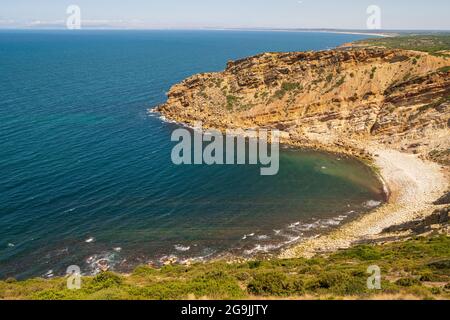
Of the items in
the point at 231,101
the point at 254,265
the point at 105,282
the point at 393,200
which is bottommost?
the point at 393,200

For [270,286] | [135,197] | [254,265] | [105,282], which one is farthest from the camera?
[135,197]

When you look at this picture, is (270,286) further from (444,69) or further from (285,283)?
(444,69)

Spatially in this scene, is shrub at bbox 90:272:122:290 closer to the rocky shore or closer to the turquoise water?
the turquoise water

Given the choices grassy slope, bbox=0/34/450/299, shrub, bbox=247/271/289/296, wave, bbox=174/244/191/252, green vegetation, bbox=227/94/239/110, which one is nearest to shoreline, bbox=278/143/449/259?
wave, bbox=174/244/191/252

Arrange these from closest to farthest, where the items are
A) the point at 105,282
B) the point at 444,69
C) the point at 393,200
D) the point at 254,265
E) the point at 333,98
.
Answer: the point at 105,282 < the point at 254,265 < the point at 393,200 < the point at 444,69 < the point at 333,98

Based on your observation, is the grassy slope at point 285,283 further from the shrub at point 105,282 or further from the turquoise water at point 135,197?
the turquoise water at point 135,197

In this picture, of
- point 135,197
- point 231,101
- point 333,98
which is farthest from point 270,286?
point 231,101

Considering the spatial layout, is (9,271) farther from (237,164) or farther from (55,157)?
(237,164)
